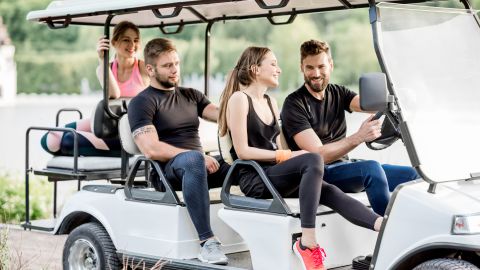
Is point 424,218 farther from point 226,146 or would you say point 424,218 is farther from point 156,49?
point 156,49

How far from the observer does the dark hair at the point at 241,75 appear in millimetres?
4961

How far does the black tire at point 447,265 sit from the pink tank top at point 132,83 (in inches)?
118

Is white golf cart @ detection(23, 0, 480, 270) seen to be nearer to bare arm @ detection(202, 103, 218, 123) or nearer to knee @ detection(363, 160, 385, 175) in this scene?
knee @ detection(363, 160, 385, 175)

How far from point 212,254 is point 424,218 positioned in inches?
55.0

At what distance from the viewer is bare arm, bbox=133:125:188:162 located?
206 inches

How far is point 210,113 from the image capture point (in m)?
5.63

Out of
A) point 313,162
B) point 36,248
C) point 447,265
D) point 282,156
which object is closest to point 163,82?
point 282,156

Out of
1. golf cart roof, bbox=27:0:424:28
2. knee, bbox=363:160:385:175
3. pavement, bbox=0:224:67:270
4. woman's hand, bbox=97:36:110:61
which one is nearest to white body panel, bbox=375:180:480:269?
knee, bbox=363:160:385:175

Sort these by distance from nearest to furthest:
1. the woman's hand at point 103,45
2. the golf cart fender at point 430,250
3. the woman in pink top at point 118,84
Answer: the golf cart fender at point 430,250
the woman's hand at point 103,45
the woman in pink top at point 118,84

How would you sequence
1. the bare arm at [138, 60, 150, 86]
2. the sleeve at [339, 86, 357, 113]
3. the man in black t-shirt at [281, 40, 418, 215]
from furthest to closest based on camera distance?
the bare arm at [138, 60, 150, 86], the sleeve at [339, 86, 357, 113], the man in black t-shirt at [281, 40, 418, 215]

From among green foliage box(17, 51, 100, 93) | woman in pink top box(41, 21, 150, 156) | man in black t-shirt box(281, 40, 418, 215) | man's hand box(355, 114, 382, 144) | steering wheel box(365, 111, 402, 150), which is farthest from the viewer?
green foliage box(17, 51, 100, 93)

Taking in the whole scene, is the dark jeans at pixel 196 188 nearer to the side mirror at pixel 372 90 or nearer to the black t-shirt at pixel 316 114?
the black t-shirt at pixel 316 114

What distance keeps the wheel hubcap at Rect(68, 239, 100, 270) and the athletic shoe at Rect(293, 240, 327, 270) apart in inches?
63.9

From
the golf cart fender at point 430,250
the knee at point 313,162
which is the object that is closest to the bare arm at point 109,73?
the knee at point 313,162
